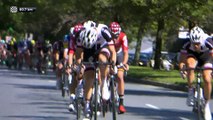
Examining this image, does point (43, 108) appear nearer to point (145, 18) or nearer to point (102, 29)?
point (102, 29)

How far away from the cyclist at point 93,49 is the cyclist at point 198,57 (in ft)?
4.28

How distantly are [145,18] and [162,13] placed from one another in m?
2.71

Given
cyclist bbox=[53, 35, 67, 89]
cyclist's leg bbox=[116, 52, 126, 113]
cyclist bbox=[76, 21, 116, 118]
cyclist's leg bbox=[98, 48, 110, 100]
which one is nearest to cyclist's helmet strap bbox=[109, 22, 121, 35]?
cyclist's leg bbox=[116, 52, 126, 113]

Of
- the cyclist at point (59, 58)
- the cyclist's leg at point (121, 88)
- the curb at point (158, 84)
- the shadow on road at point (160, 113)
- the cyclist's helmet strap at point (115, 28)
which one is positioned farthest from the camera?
the curb at point (158, 84)

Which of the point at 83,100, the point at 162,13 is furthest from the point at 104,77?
the point at 162,13

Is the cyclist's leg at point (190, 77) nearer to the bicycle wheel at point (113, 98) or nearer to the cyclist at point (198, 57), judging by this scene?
the cyclist at point (198, 57)

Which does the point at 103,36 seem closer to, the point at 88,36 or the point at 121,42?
the point at 88,36

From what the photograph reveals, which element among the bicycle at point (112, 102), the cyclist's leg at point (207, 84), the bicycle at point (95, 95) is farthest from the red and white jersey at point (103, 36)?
the cyclist's leg at point (207, 84)

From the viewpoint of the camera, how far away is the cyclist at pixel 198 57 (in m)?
13.3

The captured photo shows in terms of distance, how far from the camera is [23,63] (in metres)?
46.2

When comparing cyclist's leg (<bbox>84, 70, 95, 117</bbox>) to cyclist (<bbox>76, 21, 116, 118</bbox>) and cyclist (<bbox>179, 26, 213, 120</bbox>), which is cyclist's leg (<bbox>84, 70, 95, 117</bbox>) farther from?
cyclist (<bbox>179, 26, 213, 120</bbox>)

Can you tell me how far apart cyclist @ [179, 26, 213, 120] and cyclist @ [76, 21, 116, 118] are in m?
1.30

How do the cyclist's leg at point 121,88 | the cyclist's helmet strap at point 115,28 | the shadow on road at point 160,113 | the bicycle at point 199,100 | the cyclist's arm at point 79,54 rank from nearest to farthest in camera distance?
the bicycle at point 199,100, the cyclist's arm at point 79,54, the cyclist's helmet strap at point 115,28, the cyclist's leg at point 121,88, the shadow on road at point 160,113

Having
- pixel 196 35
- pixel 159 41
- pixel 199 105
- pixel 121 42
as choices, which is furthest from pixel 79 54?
pixel 159 41
